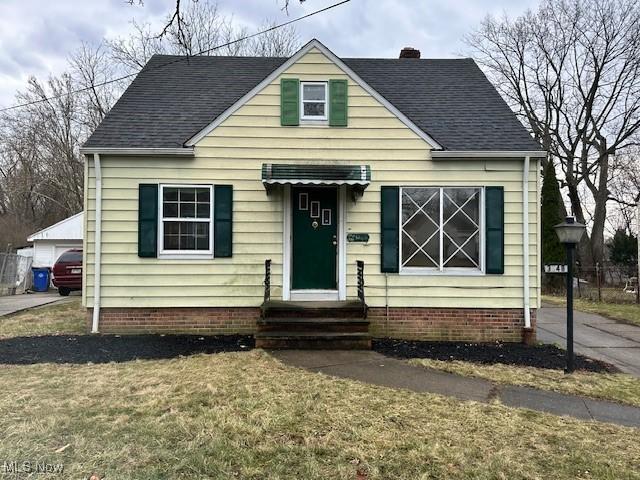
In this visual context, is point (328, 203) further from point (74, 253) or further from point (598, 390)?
point (74, 253)

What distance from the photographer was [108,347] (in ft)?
23.0

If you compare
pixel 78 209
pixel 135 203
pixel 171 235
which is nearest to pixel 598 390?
pixel 171 235

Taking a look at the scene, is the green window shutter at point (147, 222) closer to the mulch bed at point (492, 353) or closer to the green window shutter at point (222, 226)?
the green window shutter at point (222, 226)

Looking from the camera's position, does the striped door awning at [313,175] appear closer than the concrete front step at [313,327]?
No

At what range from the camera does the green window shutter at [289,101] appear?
8.12m

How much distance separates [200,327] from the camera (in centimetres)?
808

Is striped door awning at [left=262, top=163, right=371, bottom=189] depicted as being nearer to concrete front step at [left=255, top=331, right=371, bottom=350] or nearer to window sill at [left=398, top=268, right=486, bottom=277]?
window sill at [left=398, top=268, right=486, bottom=277]

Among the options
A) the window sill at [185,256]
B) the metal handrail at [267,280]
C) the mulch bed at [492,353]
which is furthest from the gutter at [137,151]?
the mulch bed at [492,353]

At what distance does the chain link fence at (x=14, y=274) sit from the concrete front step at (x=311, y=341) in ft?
48.5

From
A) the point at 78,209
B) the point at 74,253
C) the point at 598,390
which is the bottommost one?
the point at 598,390

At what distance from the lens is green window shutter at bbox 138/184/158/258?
25.9 ft

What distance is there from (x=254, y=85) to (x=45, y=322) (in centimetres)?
649

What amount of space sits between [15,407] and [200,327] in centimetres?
383

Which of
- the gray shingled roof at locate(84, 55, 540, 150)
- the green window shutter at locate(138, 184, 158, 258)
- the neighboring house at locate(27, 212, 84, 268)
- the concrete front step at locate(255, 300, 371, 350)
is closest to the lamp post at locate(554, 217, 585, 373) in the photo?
the gray shingled roof at locate(84, 55, 540, 150)
